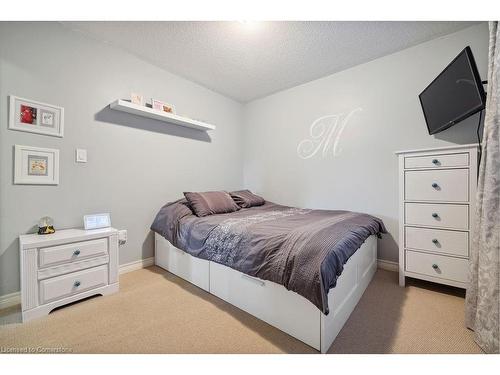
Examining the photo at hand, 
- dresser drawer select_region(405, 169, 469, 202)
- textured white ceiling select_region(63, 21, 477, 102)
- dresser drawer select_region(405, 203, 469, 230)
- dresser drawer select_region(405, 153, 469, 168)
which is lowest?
dresser drawer select_region(405, 203, 469, 230)

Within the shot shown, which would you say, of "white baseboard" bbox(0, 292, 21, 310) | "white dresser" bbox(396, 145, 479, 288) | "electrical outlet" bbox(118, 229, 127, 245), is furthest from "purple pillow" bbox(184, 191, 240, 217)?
"white dresser" bbox(396, 145, 479, 288)

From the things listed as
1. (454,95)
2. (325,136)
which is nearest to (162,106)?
(325,136)

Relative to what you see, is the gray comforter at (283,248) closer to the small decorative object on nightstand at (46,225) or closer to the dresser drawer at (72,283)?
the dresser drawer at (72,283)

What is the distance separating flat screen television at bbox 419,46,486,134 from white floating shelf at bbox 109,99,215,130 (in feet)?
7.84

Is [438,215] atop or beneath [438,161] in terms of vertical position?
beneath

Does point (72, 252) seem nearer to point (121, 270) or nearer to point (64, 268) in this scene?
point (64, 268)

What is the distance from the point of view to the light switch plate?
185cm

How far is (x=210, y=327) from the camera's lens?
1.29 meters

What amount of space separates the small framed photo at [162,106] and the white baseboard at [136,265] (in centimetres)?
172

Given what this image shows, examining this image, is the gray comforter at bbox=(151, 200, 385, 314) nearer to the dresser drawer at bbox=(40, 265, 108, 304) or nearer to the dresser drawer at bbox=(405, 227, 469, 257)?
the dresser drawer at bbox=(405, 227, 469, 257)

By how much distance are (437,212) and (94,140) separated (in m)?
3.13

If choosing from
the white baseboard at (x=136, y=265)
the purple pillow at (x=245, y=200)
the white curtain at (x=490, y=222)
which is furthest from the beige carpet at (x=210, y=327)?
the purple pillow at (x=245, y=200)
